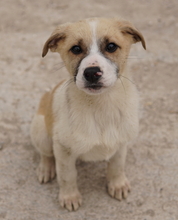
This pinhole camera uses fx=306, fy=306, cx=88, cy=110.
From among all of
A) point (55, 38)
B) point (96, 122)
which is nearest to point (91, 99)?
point (96, 122)

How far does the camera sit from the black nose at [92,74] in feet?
8.93

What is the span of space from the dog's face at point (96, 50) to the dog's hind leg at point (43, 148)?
1.09 meters

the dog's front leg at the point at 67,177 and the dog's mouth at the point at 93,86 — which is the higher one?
the dog's mouth at the point at 93,86

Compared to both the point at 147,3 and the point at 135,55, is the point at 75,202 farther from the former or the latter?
the point at 147,3

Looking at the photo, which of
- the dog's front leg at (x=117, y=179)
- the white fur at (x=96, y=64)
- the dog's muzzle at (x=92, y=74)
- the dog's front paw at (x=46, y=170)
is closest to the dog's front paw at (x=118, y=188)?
the dog's front leg at (x=117, y=179)

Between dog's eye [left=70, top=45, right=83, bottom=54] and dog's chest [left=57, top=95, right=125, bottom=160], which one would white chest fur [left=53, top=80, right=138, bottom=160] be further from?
dog's eye [left=70, top=45, right=83, bottom=54]

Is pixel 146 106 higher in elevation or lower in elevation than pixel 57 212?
higher

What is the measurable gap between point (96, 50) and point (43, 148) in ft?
5.22

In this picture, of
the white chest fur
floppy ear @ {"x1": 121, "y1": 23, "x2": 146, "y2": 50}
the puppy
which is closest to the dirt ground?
the puppy

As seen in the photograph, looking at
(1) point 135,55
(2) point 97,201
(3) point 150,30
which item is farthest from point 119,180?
(3) point 150,30

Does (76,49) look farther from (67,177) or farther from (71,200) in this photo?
(71,200)

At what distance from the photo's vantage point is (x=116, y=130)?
3.26 meters

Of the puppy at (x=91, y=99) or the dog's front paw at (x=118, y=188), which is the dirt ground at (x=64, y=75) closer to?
the dog's front paw at (x=118, y=188)

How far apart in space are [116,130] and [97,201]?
1070 mm
